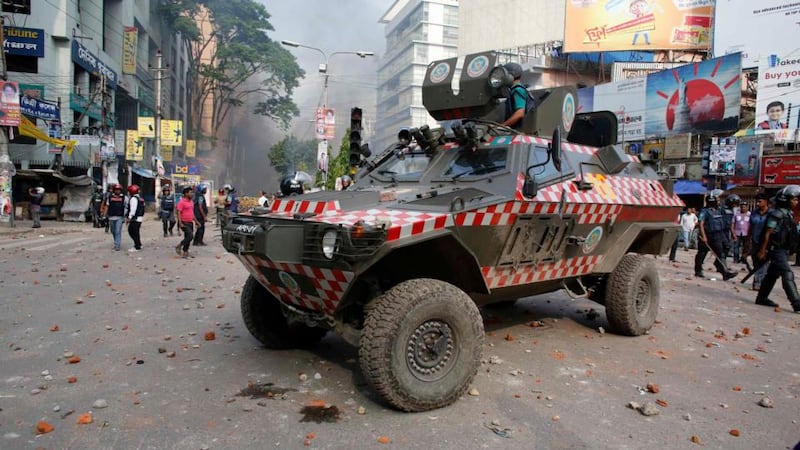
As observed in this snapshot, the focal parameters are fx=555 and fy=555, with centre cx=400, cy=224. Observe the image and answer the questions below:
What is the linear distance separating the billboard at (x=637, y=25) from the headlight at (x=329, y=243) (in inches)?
1161

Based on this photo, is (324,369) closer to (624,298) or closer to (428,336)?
(428,336)

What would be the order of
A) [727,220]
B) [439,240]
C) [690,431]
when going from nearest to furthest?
[690,431]
[439,240]
[727,220]

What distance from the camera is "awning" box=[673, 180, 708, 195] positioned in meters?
21.5

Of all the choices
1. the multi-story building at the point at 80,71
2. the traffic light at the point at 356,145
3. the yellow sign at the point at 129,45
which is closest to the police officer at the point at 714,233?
the traffic light at the point at 356,145

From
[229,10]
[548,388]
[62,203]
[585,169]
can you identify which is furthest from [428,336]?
[229,10]

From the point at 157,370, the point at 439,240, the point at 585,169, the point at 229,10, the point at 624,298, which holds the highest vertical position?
the point at 229,10

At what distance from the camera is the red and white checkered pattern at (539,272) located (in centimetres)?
436

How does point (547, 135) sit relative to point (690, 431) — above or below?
above

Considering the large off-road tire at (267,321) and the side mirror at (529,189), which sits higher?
the side mirror at (529,189)

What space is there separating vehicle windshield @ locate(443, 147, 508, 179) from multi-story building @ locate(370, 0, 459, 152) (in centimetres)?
6803

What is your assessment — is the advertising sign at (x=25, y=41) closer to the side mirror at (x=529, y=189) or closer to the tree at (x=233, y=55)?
the tree at (x=233, y=55)

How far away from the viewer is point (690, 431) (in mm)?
3531

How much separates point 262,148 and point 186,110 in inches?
638

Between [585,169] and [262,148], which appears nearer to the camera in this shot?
[585,169]
